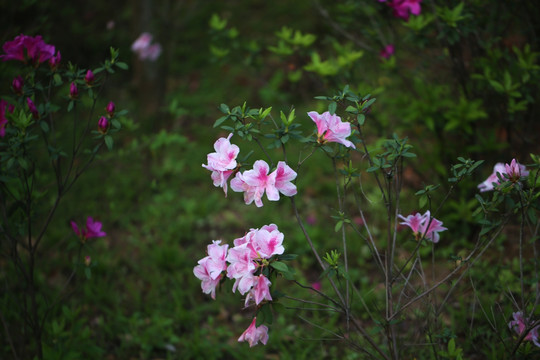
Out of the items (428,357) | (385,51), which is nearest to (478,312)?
(428,357)

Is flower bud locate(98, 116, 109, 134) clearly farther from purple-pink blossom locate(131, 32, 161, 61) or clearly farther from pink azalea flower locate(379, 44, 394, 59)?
purple-pink blossom locate(131, 32, 161, 61)

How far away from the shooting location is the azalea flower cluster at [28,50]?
150 centimetres

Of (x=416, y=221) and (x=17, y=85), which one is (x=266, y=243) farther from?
(x=17, y=85)

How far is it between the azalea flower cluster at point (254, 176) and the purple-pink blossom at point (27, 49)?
827mm

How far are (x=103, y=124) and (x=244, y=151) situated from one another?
205 centimetres

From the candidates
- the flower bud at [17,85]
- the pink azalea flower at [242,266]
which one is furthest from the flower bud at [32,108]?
the pink azalea flower at [242,266]

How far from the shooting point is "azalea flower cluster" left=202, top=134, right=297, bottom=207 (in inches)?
46.9

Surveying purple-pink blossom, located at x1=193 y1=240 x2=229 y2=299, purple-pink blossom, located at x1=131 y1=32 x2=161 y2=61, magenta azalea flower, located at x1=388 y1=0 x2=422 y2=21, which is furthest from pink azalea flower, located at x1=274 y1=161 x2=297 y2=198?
purple-pink blossom, located at x1=131 y1=32 x2=161 y2=61

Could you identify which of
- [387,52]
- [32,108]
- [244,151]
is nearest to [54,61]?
[32,108]

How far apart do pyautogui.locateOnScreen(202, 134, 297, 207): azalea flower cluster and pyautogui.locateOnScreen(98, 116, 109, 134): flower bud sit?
0.55 metres

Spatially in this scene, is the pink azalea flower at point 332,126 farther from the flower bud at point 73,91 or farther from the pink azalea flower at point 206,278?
the flower bud at point 73,91

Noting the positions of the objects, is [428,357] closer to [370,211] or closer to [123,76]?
[370,211]

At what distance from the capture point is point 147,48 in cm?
366

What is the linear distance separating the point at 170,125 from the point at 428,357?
10.7ft
